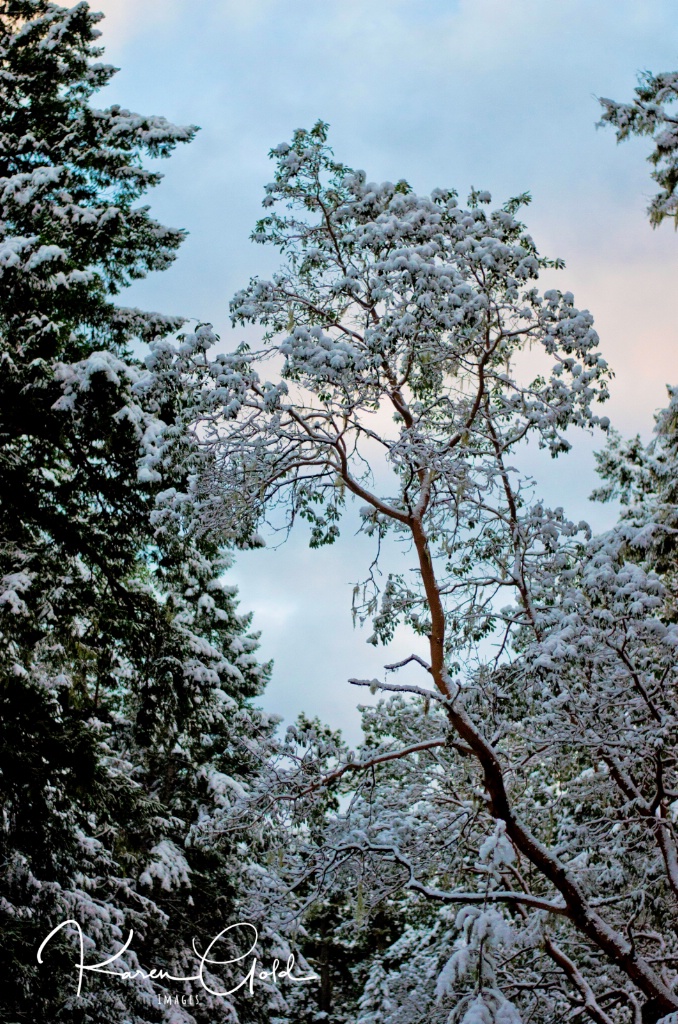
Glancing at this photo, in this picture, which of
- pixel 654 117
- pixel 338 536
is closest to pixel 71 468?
pixel 338 536

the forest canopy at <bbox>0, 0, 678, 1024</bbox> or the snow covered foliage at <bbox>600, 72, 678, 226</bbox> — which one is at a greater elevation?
the snow covered foliage at <bbox>600, 72, 678, 226</bbox>

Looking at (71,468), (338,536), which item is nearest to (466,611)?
(338,536)

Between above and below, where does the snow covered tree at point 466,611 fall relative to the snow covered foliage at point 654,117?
below

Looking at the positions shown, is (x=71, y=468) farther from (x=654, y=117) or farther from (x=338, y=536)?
(x=654, y=117)

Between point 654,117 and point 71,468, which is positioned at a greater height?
point 654,117

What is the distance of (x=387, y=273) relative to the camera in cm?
762

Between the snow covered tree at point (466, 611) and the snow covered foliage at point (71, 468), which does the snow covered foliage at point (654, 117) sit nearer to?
the snow covered tree at point (466, 611)

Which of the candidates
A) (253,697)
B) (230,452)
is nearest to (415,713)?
(230,452)

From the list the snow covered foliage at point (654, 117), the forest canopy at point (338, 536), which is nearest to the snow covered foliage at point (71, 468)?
the forest canopy at point (338, 536)

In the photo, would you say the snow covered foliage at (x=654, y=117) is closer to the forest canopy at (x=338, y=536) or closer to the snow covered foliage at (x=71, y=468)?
the forest canopy at (x=338, y=536)

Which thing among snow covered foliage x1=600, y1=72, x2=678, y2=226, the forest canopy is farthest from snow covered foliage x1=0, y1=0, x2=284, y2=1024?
snow covered foliage x1=600, y1=72, x2=678, y2=226

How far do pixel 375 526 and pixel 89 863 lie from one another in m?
8.25

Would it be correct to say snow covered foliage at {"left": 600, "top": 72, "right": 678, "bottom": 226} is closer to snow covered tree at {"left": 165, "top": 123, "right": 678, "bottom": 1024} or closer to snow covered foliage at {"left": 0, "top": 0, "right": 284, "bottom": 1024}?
snow covered tree at {"left": 165, "top": 123, "right": 678, "bottom": 1024}

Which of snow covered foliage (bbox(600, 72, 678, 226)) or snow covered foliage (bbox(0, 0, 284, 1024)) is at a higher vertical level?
snow covered foliage (bbox(600, 72, 678, 226))
